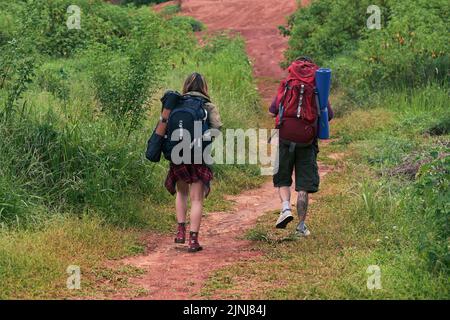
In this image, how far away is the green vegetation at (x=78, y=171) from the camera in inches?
267

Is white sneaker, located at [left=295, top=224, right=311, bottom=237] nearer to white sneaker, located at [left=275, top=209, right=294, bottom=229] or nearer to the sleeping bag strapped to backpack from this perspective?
white sneaker, located at [left=275, top=209, right=294, bottom=229]

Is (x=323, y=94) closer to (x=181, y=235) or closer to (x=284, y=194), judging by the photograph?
(x=284, y=194)

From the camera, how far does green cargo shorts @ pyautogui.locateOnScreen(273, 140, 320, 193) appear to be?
7828 mm

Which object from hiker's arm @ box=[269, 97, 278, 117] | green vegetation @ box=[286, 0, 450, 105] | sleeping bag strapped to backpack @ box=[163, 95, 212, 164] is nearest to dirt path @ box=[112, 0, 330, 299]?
sleeping bag strapped to backpack @ box=[163, 95, 212, 164]

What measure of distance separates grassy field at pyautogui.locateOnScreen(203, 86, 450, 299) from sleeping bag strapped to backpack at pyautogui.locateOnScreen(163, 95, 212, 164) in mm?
1081

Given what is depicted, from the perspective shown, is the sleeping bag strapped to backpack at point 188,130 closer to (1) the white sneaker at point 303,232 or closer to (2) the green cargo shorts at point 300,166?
(2) the green cargo shorts at point 300,166

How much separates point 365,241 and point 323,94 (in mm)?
1395

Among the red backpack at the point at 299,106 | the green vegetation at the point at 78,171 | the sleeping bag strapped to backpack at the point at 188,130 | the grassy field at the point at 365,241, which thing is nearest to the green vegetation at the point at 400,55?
the grassy field at the point at 365,241

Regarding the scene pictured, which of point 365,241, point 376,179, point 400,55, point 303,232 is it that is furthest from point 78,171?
point 400,55

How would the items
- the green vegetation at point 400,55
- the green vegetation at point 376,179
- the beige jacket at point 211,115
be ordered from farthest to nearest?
the green vegetation at point 400,55 < the beige jacket at point 211,115 < the green vegetation at point 376,179

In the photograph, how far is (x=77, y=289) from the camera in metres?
6.27

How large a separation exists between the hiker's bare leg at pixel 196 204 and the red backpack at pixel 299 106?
94 centimetres

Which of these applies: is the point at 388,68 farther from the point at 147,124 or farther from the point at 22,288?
the point at 22,288
